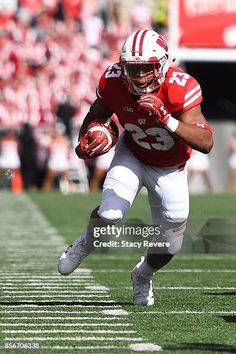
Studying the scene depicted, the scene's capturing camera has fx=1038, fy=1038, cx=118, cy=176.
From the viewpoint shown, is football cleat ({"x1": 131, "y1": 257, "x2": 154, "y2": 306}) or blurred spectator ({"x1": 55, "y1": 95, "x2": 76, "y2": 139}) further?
blurred spectator ({"x1": 55, "y1": 95, "x2": 76, "y2": 139})

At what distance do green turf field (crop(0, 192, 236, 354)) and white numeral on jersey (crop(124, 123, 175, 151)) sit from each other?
844 mm

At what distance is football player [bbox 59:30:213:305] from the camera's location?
5180 mm

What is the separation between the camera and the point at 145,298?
5.54 metres

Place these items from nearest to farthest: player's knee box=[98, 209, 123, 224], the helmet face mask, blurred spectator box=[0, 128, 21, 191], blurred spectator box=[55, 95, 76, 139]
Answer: the helmet face mask < player's knee box=[98, 209, 123, 224] < blurred spectator box=[0, 128, 21, 191] < blurred spectator box=[55, 95, 76, 139]

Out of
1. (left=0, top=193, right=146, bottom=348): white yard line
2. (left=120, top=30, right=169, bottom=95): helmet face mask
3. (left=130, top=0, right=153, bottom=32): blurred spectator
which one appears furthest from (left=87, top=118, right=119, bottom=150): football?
(left=130, top=0, right=153, bottom=32): blurred spectator

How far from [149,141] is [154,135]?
7 centimetres

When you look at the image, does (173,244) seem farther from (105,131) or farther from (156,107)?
(156,107)

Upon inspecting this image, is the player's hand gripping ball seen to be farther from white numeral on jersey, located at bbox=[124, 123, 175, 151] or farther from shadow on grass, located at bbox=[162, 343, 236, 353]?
shadow on grass, located at bbox=[162, 343, 236, 353]

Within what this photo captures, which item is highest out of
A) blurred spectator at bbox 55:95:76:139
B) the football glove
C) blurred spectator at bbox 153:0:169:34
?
the football glove

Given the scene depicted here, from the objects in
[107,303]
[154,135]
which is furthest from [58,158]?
[154,135]

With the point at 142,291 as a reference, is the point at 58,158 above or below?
below

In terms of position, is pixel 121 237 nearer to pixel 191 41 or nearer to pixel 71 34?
pixel 191 41

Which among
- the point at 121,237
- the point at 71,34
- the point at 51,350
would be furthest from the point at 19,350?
the point at 71,34

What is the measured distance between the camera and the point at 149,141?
17.8ft
